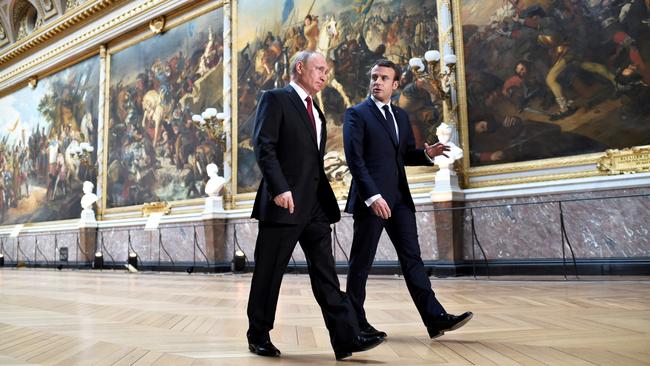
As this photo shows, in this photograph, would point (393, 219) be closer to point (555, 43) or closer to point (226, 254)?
point (555, 43)

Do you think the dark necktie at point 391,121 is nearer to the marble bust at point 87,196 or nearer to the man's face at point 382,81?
the man's face at point 382,81

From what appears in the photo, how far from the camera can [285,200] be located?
247 centimetres

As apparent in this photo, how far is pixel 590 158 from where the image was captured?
295 inches

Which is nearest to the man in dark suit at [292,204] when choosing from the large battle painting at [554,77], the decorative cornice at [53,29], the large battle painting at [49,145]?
the large battle painting at [554,77]

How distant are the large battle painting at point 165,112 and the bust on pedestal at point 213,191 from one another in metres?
0.59

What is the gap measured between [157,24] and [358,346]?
1365cm

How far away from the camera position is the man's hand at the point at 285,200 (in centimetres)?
247

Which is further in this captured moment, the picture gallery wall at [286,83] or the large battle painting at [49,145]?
the large battle painting at [49,145]

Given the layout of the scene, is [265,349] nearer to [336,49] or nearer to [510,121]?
[510,121]

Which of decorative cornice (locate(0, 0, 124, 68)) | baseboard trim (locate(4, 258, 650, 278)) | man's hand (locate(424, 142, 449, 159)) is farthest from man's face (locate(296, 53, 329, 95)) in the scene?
decorative cornice (locate(0, 0, 124, 68))

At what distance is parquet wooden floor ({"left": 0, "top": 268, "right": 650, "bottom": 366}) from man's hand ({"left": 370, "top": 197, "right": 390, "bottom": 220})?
64 centimetres

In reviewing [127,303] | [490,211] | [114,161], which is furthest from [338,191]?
[114,161]

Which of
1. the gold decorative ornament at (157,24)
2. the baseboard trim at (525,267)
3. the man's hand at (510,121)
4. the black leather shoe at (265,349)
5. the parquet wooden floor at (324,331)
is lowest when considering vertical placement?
the baseboard trim at (525,267)

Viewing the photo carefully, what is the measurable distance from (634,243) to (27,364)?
22.5 feet
